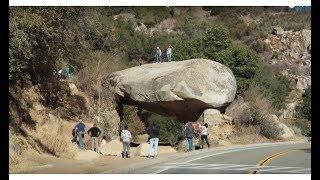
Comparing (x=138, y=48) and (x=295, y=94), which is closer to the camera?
(x=138, y=48)

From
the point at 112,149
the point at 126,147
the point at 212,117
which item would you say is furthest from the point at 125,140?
the point at 212,117

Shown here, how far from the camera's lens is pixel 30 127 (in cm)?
2345

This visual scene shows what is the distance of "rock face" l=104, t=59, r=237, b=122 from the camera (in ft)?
109

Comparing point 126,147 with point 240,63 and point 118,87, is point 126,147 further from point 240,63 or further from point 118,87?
point 240,63

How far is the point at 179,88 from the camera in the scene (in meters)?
32.9

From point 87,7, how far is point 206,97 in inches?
411

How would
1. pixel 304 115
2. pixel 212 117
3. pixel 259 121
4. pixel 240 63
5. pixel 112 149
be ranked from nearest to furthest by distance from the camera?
pixel 112 149 → pixel 212 117 → pixel 259 121 → pixel 240 63 → pixel 304 115

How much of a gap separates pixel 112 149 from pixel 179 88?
8.79 meters

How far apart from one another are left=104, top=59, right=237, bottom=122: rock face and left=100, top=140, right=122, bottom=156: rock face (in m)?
8.12

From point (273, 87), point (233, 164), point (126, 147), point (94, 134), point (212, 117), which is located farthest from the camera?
point (273, 87)

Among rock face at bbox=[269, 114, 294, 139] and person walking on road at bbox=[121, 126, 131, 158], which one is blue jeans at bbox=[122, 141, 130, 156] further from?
rock face at bbox=[269, 114, 294, 139]
